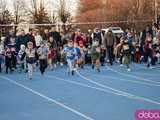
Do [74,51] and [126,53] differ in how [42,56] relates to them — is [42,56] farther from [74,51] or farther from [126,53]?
[126,53]

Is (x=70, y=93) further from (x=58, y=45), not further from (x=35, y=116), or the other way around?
(x=58, y=45)

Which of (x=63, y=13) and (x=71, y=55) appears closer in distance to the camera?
(x=71, y=55)

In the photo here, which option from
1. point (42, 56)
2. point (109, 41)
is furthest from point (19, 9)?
point (42, 56)

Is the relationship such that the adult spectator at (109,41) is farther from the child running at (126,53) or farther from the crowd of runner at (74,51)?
the child running at (126,53)

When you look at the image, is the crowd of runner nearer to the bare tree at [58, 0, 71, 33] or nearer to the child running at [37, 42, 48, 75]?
the child running at [37, 42, 48, 75]

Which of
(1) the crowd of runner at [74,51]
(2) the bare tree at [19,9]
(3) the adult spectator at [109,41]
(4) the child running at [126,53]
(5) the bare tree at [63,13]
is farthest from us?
(2) the bare tree at [19,9]

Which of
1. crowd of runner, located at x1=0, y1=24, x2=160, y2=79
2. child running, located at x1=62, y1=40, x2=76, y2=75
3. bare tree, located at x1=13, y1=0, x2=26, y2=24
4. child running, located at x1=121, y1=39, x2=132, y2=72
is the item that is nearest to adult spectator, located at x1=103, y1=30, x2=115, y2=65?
crowd of runner, located at x1=0, y1=24, x2=160, y2=79

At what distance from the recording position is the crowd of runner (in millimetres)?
25203

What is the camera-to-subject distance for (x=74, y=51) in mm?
25047

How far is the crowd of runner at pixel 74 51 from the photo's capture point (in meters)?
25.2

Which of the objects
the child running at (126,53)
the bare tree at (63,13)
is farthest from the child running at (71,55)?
the bare tree at (63,13)

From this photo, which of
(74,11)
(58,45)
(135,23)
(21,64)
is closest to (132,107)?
(21,64)

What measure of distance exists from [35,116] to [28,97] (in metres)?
3.66

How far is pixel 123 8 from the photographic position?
6788 cm
